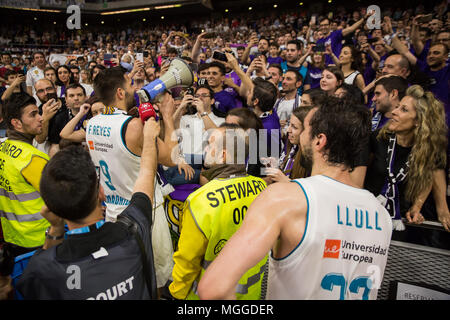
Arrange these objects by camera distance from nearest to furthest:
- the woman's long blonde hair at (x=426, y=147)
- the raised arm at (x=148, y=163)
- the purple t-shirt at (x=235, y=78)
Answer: the raised arm at (x=148, y=163)
the woman's long blonde hair at (x=426, y=147)
the purple t-shirt at (x=235, y=78)

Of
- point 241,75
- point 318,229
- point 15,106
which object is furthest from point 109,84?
point 318,229

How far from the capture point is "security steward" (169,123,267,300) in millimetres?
1594

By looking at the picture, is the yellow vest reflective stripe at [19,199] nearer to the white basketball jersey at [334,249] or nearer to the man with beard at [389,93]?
the white basketball jersey at [334,249]

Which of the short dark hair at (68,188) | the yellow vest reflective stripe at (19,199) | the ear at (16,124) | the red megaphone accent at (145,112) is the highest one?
the red megaphone accent at (145,112)

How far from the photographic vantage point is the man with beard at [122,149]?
225 cm

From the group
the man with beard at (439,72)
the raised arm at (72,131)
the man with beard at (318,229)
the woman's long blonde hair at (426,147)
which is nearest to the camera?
the man with beard at (318,229)

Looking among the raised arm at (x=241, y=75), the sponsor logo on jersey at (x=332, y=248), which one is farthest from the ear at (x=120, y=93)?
the sponsor logo on jersey at (x=332, y=248)

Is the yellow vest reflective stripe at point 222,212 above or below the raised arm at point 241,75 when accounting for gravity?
below

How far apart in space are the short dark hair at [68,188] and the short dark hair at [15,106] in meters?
1.77

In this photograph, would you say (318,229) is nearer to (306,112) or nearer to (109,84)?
(306,112)

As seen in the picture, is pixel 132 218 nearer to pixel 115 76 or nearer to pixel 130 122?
pixel 130 122

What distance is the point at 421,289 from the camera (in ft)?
6.14

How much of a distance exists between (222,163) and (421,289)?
1.52 metres

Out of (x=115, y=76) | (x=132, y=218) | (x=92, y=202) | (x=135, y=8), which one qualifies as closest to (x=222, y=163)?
(x=132, y=218)
